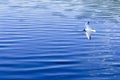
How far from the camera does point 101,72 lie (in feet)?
69.2

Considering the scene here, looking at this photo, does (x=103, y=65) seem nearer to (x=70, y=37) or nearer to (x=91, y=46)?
(x=91, y=46)

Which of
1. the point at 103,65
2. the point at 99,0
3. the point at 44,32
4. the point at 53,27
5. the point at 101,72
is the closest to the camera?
the point at 101,72

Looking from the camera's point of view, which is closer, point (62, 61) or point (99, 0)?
point (62, 61)

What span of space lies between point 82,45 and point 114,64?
5.96 metres

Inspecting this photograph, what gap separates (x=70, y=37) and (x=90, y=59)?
837 centimetres

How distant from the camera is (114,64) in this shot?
23.0 meters

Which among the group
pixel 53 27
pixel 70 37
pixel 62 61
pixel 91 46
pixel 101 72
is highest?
pixel 53 27

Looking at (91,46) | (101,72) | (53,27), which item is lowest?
(101,72)

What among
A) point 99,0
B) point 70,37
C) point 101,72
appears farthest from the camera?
point 99,0

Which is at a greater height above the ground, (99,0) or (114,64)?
(99,0)

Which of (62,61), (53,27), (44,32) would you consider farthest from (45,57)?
(53,27)

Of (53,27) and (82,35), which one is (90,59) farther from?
(53,27)

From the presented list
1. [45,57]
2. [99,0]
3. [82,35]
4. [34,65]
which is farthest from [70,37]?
[99,0]

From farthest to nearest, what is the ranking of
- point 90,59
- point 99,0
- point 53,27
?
point 99,0, point 53,27, point 90,59
